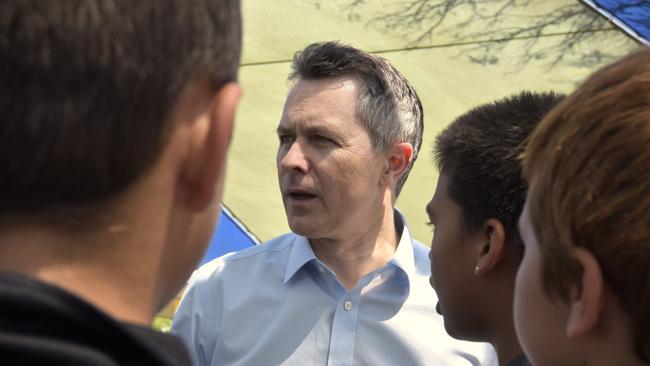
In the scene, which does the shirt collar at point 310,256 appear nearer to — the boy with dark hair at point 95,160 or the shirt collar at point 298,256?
the shirt collar at point 298,256

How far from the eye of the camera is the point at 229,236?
22.4 feet

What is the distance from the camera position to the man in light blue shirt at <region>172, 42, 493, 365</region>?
2.87m

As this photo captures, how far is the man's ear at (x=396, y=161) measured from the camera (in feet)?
11.1

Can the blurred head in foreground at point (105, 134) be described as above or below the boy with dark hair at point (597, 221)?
above

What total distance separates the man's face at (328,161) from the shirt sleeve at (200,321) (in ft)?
1.28

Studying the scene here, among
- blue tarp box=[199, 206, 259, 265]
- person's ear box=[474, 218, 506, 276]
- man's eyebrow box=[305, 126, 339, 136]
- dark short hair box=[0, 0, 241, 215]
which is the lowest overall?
blue tarp box=[199, 206, 259, 265]

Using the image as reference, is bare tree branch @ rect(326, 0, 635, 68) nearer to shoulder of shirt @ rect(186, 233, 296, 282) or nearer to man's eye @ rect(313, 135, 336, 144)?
man's eye @ rect(313, 135, 336, 144)

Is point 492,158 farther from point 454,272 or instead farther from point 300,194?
point 300,194

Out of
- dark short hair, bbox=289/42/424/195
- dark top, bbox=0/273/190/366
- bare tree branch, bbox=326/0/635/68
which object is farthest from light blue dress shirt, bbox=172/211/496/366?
bare tree branch, bbox=326/0/635/68

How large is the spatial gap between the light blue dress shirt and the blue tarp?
3.61m

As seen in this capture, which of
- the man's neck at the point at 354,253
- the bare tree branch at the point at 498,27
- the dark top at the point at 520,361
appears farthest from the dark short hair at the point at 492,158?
the bare tree branch at the point at 498,27

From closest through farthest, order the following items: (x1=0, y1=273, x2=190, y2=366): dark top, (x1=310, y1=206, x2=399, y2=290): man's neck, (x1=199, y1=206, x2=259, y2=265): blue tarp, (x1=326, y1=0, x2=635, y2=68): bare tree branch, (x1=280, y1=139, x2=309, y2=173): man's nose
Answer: (x1=0, y1=273, x2=190, y2=366): dark top
(x1=310, y1=206, x2=399, y2=290): man's neck
(x1=280, y1=139, x2=309, y2=173): man's nose
(x1=326, y1=0, x2=635, y2=68): bare tree branch
(x1=199, y1=206, x2=259, y2=265): blue tarp

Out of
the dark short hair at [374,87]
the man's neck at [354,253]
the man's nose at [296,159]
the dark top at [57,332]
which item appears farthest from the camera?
the dark short hair at [374,87]

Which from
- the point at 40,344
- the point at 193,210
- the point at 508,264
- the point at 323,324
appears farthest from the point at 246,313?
the point at 40,344
